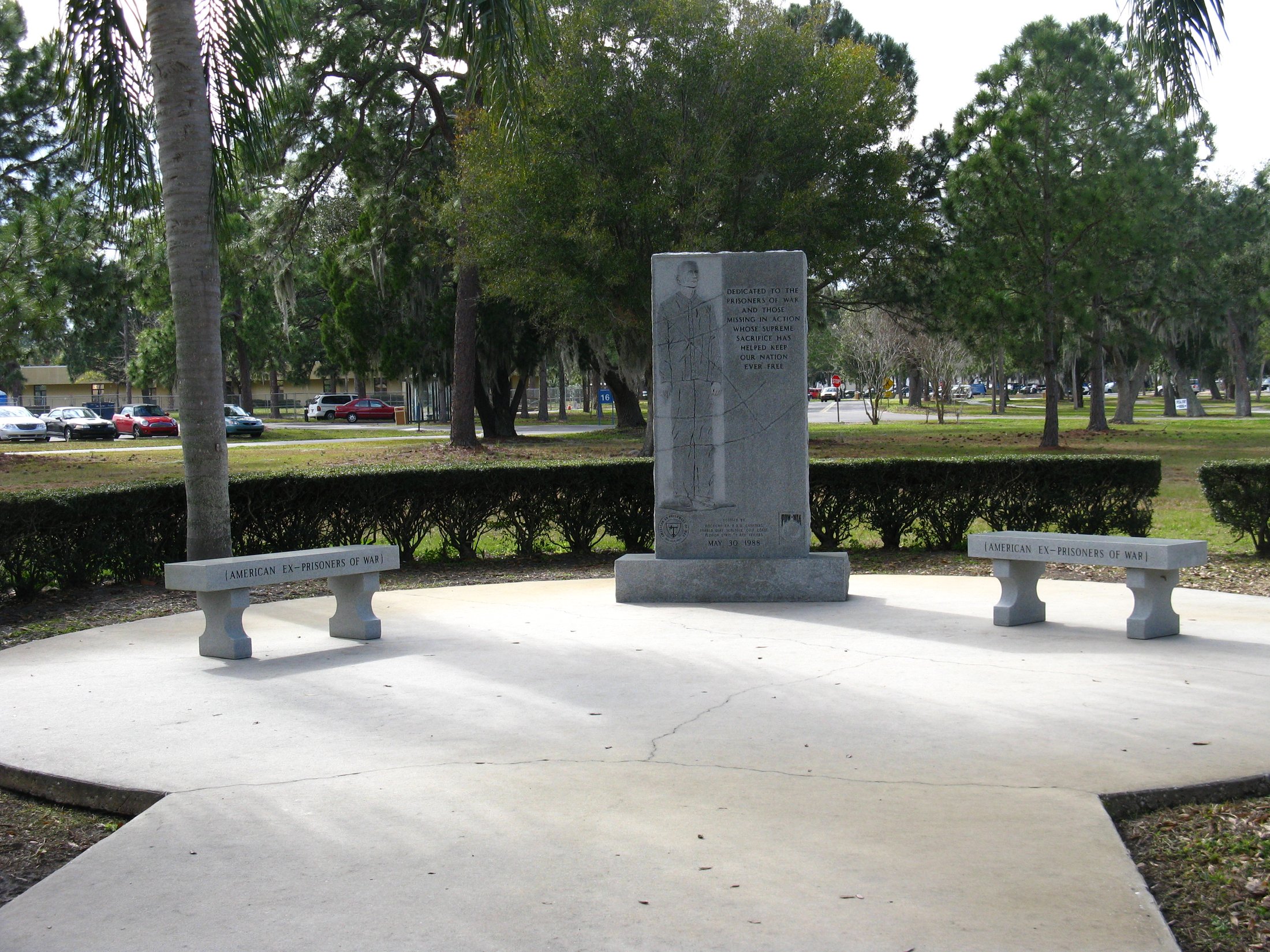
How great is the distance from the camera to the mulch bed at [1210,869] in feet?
11.6

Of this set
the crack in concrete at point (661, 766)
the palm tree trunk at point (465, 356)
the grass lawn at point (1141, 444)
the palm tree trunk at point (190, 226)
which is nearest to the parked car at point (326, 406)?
the grass lawn at point (1141, 444)

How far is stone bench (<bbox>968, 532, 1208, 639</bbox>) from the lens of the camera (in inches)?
295

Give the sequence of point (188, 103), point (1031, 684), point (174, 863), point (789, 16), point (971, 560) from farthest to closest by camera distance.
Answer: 1. point (789, 16)
2. point (971, 560)
3. point (188, 103)
4. point (1031, 684)
5. point (174, 863)

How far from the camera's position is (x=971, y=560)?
11.6 metres

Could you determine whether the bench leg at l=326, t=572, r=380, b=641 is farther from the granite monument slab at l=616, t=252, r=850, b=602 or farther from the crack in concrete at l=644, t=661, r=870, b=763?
the crack in concrete at l=644, t=661, r=870, b=763

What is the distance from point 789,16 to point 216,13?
2390 cm

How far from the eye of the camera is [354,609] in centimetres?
802

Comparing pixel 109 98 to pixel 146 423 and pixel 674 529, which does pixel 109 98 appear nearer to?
pixel 674 529

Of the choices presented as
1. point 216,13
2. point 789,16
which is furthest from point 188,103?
point 789,16

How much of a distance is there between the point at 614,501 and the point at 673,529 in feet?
8.50

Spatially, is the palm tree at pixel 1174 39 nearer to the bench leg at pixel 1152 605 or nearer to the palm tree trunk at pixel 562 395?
the bench leg at pixel 1152 605

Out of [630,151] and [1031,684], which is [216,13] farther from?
[630,151]

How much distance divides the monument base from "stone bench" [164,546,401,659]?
207cm

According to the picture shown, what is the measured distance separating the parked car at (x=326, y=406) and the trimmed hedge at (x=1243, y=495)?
5710cm
